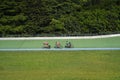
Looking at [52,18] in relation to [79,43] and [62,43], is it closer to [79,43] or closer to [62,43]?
[62,43]

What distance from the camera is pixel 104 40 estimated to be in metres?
24.7

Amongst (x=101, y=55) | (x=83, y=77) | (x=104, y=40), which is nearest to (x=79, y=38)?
(x=104, y=40)

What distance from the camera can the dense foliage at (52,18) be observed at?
29375 millimetres

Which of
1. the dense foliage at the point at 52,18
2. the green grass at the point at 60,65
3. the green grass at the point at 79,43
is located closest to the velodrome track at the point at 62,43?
the green grass at the point at 79,43

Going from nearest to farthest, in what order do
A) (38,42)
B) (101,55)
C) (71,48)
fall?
1. (101,55)
2. (71,48)
3. (38,42)

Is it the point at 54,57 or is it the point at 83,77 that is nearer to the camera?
the point at 83,77

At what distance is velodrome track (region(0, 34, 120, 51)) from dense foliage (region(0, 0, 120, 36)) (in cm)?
329

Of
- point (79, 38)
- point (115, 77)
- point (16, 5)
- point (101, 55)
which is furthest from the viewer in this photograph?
point (16, 5)

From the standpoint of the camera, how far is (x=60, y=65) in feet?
52.0

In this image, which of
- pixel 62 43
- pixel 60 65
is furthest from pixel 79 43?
pixel 60 65

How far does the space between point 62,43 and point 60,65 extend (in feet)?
25.5

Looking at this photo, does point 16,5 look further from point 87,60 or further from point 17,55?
point 87,60

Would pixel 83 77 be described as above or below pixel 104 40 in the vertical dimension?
above

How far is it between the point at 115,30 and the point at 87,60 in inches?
553
